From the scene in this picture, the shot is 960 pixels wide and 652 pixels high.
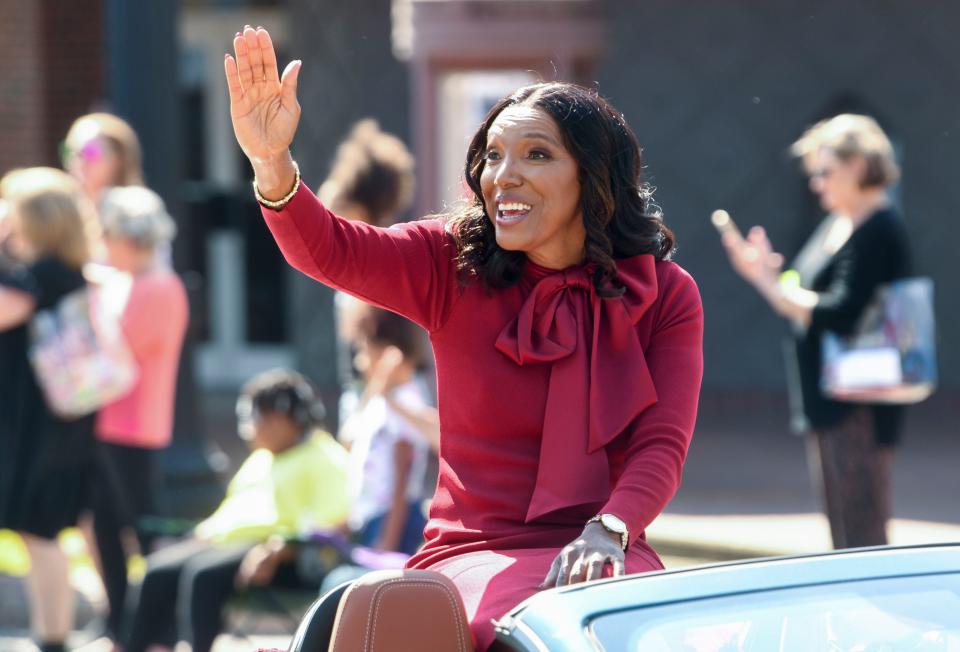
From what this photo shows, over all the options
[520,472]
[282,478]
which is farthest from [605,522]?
[282,478]

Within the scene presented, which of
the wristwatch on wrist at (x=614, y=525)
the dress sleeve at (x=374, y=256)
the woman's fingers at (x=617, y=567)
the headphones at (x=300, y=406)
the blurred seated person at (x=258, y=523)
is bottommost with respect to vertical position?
the blurred seated person at (x=258, y=523)

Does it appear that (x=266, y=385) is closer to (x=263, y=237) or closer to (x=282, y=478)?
(x=282, y=478)

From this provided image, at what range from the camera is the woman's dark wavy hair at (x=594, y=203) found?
316 cm

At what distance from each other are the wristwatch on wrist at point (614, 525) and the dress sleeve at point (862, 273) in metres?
3.35

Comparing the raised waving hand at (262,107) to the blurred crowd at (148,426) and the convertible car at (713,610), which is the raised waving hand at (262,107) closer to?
the convertible car at (713,610)

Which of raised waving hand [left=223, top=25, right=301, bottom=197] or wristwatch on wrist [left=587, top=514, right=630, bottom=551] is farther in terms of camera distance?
raised waving hand [left=223, top=25, right=301, bottom=197]

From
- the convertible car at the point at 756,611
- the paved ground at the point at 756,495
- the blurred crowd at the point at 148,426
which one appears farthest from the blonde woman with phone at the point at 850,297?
the convertible car at the point at 756,611

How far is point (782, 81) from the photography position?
1236 cm

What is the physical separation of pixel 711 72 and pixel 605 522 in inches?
391

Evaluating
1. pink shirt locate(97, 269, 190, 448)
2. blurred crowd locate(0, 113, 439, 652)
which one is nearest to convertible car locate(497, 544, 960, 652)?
blurred crowd locate(0, 113, 439, 652)

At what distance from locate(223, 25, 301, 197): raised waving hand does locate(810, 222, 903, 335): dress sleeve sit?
11.1ft

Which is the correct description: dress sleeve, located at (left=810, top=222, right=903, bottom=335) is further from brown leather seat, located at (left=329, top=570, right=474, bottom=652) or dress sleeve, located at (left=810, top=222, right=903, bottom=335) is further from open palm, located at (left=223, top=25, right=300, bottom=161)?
brown leather seat, located at (left=329, top=570, right=474, bottom=652)

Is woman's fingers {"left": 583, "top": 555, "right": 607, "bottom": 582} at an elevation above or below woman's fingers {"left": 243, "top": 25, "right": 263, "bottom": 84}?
below

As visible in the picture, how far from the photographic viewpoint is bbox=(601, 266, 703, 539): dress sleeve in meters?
2.96
